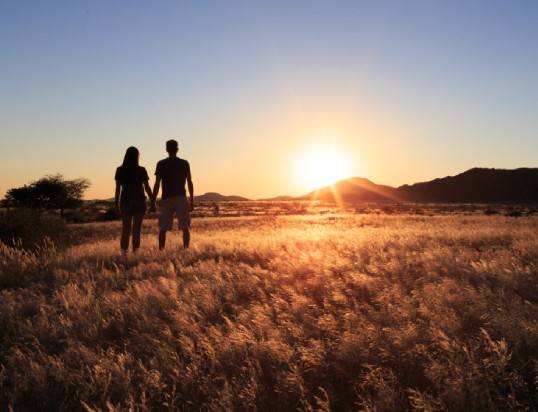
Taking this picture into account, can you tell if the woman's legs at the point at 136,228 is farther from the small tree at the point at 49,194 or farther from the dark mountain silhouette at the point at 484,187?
the dark mountain silhouette at the point at 484,187

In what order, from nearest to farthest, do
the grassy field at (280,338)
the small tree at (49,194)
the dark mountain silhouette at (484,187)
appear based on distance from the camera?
the grassy field at (280,338) → the small tree at (49,194) → the dark mountain silhouette at (484,187)

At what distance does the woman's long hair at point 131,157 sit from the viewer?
31.3 ft

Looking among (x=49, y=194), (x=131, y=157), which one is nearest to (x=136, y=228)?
(x=131, y=157)

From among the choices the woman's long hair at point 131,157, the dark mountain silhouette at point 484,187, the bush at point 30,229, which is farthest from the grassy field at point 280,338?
the dark mountain silhouette at point 484,187

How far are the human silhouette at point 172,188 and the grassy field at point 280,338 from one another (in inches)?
103

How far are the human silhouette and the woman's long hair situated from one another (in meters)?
0.51

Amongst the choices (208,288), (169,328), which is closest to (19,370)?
(169,328)

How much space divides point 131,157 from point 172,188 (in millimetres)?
1129

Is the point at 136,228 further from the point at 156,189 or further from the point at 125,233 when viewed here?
the point at 156,189

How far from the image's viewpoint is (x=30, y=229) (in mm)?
11469

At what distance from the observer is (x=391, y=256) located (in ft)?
25.0

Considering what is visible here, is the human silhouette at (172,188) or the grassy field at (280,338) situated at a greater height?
the human silhouette at (172,188)

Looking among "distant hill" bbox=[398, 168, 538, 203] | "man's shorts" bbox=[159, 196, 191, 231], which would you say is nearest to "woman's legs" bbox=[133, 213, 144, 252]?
"man's shorts" bbox=[159, 196, 191, 231]

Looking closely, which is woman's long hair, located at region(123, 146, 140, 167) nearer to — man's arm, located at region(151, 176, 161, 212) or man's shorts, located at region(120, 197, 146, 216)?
man's arm, located at region(151, 176, 161, 212)
